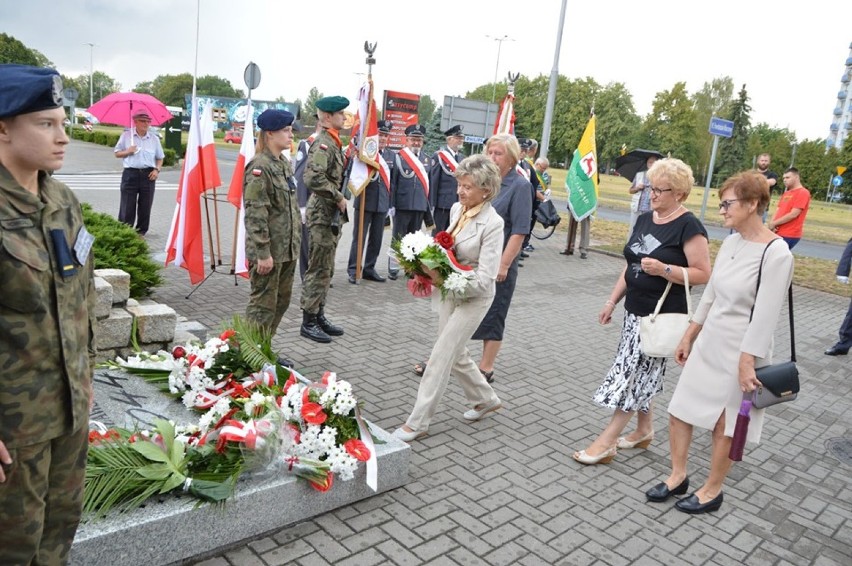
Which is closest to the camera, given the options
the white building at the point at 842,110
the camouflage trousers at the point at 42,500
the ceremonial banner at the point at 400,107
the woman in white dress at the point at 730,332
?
the camouflage trousers at the point at 42,500

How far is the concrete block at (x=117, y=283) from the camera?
4879 millimetres

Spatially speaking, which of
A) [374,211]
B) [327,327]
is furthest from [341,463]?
[374,211]

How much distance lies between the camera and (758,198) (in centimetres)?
352

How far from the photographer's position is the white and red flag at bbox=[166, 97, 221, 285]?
283 inches

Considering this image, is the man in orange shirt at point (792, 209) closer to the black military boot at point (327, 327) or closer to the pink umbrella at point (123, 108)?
the black military boot at point (327, 327)

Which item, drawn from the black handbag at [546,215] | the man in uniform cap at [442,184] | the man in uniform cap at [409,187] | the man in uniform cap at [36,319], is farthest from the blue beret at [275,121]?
the black handbag at [546,215]

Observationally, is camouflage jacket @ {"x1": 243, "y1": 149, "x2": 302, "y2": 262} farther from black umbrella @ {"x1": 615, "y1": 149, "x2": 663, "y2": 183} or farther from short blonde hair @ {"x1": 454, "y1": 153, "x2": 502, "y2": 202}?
black umbrella @ {"x1": 615, "y1": 149, "x2": 663, "y2": 183}

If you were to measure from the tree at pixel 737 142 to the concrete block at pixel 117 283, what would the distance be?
6785 cm

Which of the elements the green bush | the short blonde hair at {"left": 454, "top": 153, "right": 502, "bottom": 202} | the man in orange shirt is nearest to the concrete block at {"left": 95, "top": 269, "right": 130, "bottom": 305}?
the green bush

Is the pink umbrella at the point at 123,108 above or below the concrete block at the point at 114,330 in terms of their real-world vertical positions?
above

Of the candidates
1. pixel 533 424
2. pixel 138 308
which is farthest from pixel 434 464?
pixel 138 308

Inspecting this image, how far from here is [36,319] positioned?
1.98 m

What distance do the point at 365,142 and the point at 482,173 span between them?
4007 mm

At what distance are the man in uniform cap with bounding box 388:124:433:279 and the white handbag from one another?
219 inches
